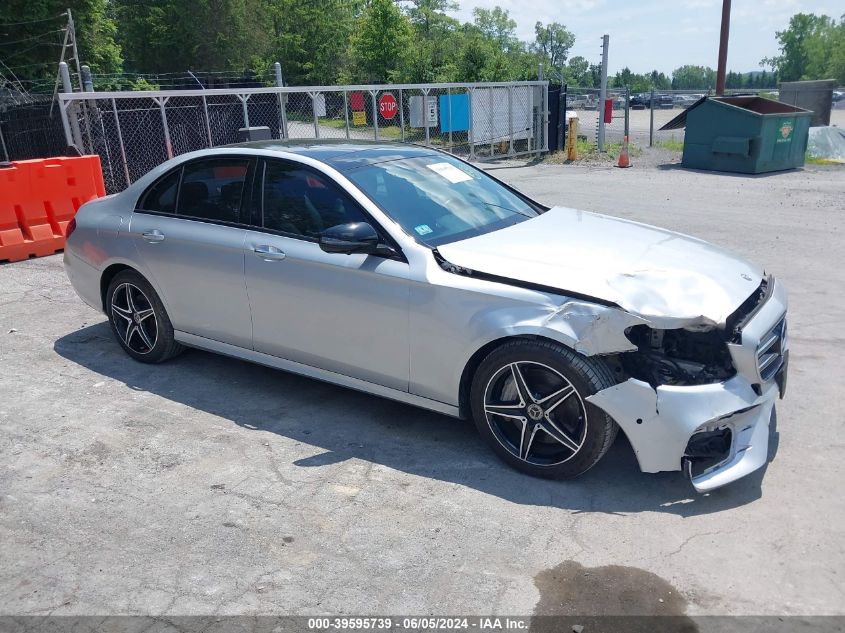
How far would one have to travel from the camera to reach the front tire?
18.0ft

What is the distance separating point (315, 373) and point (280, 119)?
12.4m

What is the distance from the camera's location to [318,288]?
4.53 m

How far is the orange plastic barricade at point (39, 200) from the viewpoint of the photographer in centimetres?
888

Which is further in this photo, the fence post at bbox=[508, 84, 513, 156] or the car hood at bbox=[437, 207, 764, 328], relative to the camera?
the fence post at bbox=[508, 84, 513, 156]

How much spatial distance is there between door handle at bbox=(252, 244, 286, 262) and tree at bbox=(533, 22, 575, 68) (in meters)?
90.3

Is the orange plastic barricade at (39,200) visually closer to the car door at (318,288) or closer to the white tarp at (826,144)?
the car door at (318,288)

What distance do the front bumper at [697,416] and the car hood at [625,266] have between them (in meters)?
0.31

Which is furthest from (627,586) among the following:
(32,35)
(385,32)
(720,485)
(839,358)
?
(385,32)

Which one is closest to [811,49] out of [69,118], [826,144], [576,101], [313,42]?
[576,101]

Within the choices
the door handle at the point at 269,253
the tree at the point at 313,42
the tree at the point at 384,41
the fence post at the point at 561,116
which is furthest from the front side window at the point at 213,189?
the tree at the point at 313,42

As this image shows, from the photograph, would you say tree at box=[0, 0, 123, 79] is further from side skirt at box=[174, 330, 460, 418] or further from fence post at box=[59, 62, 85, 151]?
side skirt at box=[174, 330, 460, 418]

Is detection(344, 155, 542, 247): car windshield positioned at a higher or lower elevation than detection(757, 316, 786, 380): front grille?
higher

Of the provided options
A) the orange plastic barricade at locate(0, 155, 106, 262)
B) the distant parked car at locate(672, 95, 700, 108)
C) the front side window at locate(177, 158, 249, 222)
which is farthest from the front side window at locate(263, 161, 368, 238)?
the distant parked car at locate(672, 95, 700, 108)

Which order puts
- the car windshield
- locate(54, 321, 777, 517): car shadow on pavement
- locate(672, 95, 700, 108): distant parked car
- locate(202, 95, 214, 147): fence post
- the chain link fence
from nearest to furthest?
1. locate(54, 321, 777, 517): car shadow on pavement
2. the car windshield
3. the chain link fence
4. locate(202, 95, 214, 147): fence post
5. locate(672, 95, 700, 108): distant parked car
